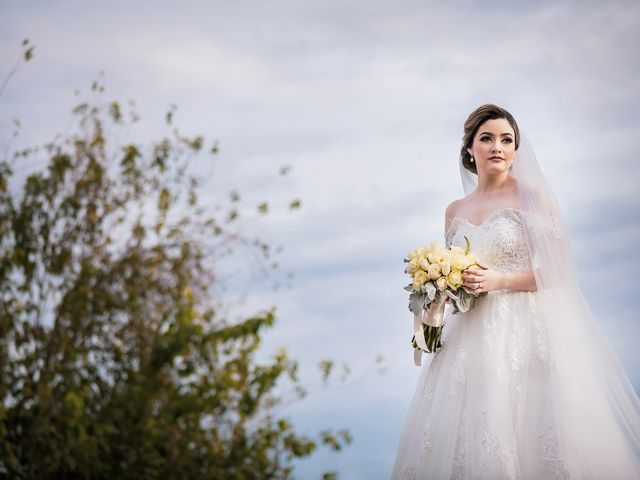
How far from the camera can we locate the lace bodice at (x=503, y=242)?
3.78 meters

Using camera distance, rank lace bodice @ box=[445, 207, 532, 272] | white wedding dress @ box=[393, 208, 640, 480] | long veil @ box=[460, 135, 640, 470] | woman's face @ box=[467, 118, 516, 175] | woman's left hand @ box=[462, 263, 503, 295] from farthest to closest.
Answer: woman's face @ box=[467, 118, 516, 175], lace bodice @ box=[445, 207, 532, 272], woman's left hand @ box=[462, 263, 503, 295], long veil @ box=[460, 135, 640, 470], white wedding dress @ box=[393, 208, 640, 480]

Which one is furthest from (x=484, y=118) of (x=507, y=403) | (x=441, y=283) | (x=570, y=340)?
(x=507, y=403)

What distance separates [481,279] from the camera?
143 inches

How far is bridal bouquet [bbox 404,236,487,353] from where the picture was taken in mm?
3590

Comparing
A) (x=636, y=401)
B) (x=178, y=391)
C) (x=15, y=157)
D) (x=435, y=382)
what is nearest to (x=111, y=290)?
(x=178, y=391)

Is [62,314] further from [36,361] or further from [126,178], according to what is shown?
[126,178]

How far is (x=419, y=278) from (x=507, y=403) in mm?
704

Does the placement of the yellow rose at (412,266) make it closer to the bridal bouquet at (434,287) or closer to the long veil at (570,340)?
the bridal bouquet at (434,287)

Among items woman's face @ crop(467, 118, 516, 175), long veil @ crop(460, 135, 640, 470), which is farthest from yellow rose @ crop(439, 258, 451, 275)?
woman's face @ crop(467, 118, 516, 175)

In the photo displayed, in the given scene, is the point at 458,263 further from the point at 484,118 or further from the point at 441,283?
the point at 484,118

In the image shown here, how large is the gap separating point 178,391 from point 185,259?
96cm

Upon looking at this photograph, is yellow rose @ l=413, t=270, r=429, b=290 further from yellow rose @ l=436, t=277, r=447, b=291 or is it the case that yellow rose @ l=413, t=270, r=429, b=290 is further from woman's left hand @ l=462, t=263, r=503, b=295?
woman's left hand @ l=462, t=263, r=503, b=295

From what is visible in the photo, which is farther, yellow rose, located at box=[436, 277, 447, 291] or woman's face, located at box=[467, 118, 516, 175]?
woman's face, located at box=[467, 118, 516, 175]

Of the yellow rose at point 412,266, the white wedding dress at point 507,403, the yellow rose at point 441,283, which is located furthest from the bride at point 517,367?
the yellow rose at point 412,266
